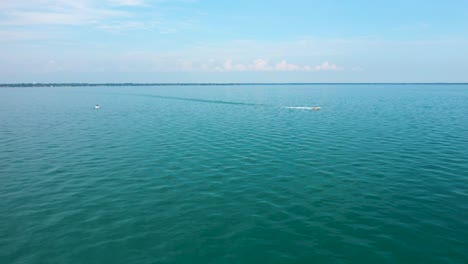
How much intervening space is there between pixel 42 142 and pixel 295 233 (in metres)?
51.5

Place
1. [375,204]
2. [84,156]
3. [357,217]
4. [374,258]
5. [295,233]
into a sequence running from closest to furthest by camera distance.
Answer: [374,258]
[295,233]
[357,217]
[375,204]
[84,156]

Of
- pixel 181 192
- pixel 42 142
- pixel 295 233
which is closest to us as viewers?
pixel 295 233

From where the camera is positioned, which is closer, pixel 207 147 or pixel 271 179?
pixel 271 179

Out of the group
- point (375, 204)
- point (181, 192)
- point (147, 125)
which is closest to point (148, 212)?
point (181, 192)

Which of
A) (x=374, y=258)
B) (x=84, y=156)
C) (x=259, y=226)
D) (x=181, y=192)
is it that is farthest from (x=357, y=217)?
(x=84, y=156)

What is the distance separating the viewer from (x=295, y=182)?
1364 inches

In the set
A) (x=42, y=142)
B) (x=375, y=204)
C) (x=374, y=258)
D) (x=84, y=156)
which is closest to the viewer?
(x=374, y=258)

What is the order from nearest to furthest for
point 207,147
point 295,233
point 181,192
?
point 295,233, point 181,192, point 207,147

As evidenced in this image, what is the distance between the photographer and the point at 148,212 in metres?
27.2

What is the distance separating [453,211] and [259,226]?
1726 centimetres

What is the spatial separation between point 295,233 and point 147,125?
6082 cm

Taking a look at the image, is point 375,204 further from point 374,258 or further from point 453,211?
point 374,258

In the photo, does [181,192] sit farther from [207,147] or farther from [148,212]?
[207,147]

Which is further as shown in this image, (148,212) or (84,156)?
(84,156)
